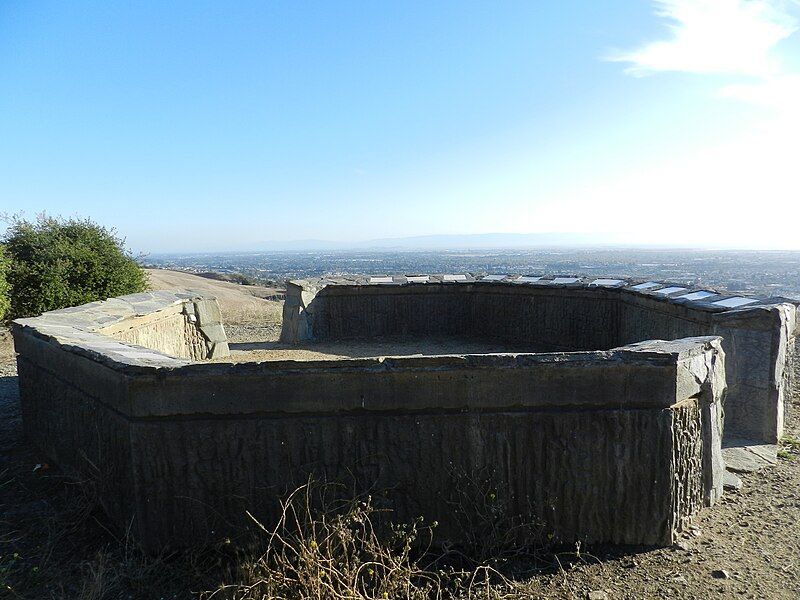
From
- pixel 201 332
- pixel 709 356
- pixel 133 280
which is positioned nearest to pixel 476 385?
pixel 709 356

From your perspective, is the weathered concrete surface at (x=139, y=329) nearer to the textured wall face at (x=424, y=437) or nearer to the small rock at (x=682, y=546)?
the textured wall face at (x=424, y=437)

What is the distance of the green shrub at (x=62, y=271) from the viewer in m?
9.94

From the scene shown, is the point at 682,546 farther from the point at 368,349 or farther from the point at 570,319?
the point at 368,349

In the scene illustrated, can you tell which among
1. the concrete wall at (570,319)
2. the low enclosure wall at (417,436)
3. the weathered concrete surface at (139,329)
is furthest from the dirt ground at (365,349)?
Result: the low enclosure wall at (417,436)

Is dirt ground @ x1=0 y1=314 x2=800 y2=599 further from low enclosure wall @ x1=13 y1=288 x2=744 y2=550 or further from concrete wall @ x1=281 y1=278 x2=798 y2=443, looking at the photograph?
concrete wall @ x1=281 y1=278 x2=798 y2=443

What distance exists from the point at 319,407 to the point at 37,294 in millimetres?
9087

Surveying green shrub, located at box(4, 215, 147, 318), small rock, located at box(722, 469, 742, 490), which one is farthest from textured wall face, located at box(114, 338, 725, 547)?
green shrub, located at box(4, 215, 147, 318)

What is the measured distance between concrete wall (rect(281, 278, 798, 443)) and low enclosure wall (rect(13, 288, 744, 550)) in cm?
218

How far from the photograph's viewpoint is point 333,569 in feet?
8.39

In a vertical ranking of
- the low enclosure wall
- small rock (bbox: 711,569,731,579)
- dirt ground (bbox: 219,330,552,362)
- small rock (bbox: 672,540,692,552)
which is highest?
the low enclosure wall

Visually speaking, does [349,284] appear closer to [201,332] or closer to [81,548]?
[201,332]

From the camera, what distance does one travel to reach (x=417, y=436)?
3084mm

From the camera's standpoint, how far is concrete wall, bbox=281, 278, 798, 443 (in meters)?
4.85

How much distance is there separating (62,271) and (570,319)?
851 cm
